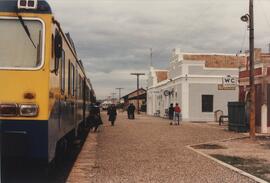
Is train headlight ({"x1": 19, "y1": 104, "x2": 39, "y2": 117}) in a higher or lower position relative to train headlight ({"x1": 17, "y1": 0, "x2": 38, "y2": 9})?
lower

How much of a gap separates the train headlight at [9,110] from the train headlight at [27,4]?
1.57 m

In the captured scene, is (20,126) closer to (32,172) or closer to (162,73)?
(32,172)

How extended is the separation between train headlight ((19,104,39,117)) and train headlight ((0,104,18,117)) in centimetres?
9

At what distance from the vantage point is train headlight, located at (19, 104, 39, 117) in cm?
826

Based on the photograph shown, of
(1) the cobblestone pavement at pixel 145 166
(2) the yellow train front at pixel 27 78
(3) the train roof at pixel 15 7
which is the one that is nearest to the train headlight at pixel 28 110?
(2) the yellow train front at pixel 27 78

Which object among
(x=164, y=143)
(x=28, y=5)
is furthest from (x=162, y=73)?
(x=28, y=5)

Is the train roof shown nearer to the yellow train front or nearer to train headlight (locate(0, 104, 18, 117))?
the yellow train front

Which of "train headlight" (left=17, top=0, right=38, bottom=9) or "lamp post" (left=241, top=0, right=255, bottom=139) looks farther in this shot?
"lamp post" (left=241, top=0, right=255, bottom=139)

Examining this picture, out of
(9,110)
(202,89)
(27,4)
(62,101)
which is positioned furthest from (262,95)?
(9,110)

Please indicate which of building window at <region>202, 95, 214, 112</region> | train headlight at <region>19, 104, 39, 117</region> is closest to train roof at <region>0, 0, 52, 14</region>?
train headlight at <region>19, 104, 39, 117</region>

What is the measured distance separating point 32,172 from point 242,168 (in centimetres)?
525

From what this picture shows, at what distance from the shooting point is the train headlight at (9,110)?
823 centimetres

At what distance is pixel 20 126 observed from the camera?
824 cm

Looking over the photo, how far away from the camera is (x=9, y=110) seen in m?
8.25
